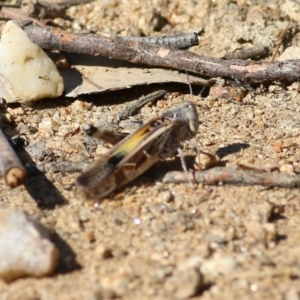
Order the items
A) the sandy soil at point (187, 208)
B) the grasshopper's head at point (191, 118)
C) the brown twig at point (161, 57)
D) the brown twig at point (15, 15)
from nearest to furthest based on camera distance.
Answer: the sandy soil at point (187, 208), the grasshopper's head at point (191, 118), the brown twig at point (161, 57), the brown twig at point (15, 15)

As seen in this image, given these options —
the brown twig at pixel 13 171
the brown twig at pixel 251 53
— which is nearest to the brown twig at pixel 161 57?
the brown twig at pixel 251 53

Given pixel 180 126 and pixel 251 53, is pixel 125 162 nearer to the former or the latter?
pixel 180 126

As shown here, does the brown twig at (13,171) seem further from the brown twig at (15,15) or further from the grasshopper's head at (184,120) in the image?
the brown twig at (15,15)

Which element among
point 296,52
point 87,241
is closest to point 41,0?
point 296,52

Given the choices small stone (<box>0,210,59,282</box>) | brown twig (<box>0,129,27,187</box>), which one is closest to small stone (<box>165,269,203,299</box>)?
small stone (<box>0,210,59,282</box>)

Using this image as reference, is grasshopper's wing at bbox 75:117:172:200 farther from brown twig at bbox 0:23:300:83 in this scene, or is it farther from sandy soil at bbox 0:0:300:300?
brown twig at bbox 0:23:300:83

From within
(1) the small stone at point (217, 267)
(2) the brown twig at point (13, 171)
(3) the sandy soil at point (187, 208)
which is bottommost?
(3) the sandy soil at point (187, 208)
